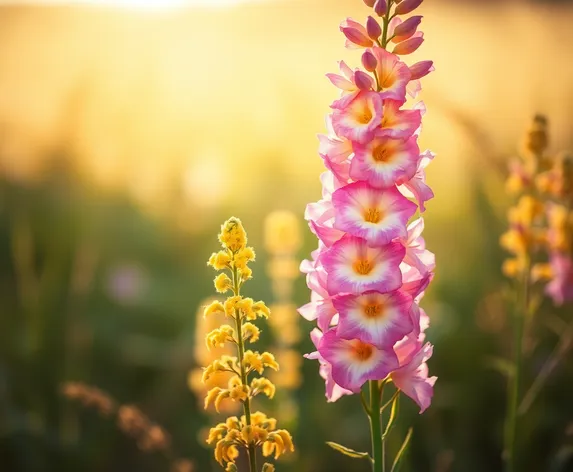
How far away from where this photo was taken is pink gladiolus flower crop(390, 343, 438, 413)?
1.79 metres

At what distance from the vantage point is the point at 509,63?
18.2 feet

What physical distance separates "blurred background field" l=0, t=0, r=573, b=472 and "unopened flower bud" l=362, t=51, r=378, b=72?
1157 millimetres

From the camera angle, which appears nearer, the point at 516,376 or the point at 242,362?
the point at 242,362

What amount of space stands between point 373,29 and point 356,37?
6cm

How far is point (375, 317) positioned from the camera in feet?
5.56

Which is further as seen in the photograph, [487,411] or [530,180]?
[487,411]

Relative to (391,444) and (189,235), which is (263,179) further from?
(391,444)

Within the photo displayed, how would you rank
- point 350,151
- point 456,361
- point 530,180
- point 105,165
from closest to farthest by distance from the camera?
point 350,151, point 530,180, point 456,361, point 105,165

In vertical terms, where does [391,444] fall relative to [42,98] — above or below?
below

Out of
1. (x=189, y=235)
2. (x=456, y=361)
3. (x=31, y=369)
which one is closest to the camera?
(x=31, y=369)

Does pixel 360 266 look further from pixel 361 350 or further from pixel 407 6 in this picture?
pixel 407 6

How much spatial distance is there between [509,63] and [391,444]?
3369mm

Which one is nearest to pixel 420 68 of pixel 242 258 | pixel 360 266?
pixel 360 266

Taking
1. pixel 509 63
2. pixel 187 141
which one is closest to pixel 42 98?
pixel 187 141
